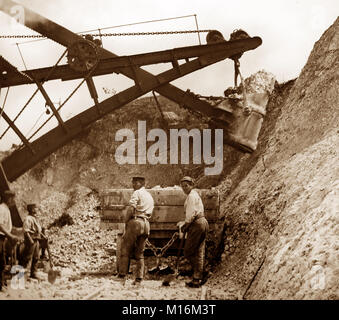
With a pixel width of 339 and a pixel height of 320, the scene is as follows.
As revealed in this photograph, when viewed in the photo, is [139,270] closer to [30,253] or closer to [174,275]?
[174,275]

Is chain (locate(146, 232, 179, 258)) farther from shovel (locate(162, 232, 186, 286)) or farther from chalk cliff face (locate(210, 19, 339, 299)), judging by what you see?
chalk cliff face (locate(210, 19, 339, 299))

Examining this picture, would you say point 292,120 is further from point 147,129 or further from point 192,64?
point 147,129

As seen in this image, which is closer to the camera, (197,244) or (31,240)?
(31,240)

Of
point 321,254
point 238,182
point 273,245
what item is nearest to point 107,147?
point 238,182

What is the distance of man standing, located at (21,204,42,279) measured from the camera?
7.14 meters

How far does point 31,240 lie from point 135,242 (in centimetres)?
173

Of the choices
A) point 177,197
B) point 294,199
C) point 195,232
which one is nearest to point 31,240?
point 195,232

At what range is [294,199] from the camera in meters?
6.93

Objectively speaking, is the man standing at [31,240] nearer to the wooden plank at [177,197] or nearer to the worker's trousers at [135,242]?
the worker's trousers at [135,242]

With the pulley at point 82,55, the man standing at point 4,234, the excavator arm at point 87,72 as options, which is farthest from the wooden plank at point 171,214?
the pulley at point 82,55

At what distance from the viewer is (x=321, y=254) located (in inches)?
185

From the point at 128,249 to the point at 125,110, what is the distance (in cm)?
910
